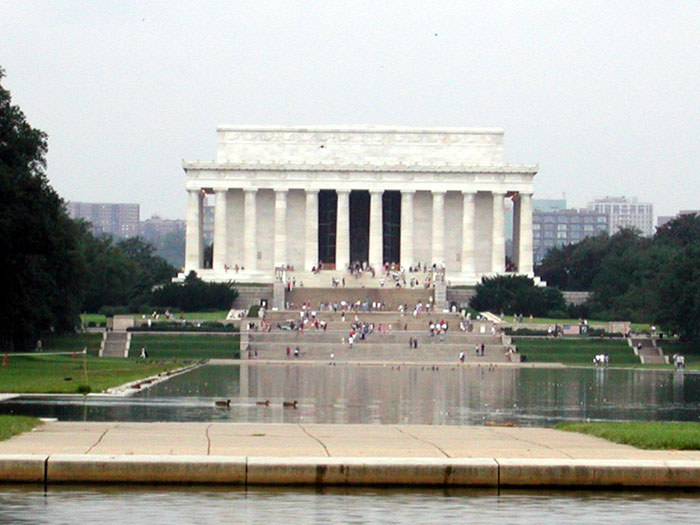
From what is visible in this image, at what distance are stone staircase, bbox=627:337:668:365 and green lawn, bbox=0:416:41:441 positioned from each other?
67.3 m

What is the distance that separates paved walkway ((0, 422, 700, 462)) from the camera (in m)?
23.3

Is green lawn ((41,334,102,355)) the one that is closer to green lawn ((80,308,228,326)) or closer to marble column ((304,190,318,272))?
green lawn ((80,308,228,326))

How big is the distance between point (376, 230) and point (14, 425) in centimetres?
11158

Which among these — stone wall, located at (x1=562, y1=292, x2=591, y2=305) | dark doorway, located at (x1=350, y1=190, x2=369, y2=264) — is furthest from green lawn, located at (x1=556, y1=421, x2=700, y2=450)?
dark doorway, located at (x1=350, y1=190, x2=369, y2=264)

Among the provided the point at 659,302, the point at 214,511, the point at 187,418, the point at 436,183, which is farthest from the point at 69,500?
the point at 436,183

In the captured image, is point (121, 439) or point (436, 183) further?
point (436, 183)

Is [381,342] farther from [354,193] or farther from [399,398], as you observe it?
[399,398]

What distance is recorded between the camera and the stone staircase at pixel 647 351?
93.1 metres

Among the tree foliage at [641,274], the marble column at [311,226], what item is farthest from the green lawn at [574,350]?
the marble column at [311,226]

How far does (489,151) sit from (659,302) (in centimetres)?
4425

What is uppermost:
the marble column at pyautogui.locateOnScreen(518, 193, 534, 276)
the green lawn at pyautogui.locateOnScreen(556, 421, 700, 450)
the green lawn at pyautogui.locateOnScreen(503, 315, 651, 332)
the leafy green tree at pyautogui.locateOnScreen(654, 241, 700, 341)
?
the marble column at pyautogui.locateOnScreen(518, 193, 534, 276)

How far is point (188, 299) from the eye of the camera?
398 ft

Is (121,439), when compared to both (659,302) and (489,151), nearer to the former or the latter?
(659,302)

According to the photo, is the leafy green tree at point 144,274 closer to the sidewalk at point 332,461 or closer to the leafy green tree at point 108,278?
the leafy green tree at point 108,278
